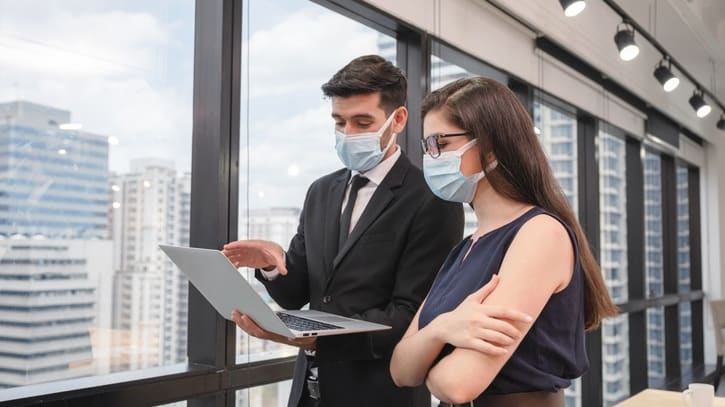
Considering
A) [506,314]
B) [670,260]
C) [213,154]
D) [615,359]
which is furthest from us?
[670,260]

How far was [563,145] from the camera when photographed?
4723 mm

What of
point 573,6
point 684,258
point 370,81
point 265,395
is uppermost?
point 573,6

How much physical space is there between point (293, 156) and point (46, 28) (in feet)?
3.21

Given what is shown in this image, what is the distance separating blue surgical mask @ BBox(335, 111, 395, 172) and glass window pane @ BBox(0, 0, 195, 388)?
2.19 feet

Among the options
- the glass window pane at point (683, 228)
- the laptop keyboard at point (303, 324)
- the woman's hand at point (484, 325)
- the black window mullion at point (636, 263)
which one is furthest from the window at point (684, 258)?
the woman's hand at point (484, 325)

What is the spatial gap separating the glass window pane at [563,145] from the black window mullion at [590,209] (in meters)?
0.06

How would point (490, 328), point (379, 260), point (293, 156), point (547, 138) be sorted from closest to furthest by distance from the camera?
point (490, 328), point (379, 260), point (293, 156), point (547, 138)

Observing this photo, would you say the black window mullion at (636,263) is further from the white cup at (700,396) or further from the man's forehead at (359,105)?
Answer: the man's forehead at (359,105)

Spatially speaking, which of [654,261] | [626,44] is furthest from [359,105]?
[654,261]

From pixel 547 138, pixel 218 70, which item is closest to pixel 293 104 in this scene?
pixel 218 70

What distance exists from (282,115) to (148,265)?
30.4 inches

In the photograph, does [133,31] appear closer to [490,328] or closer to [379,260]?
[379,260]

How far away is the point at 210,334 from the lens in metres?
2.05

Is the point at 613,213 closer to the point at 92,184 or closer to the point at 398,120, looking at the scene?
the point at 398,120
